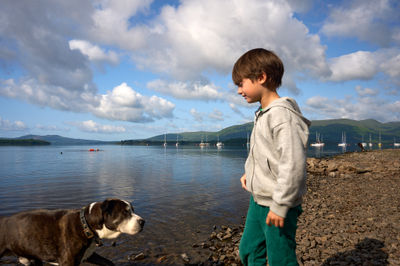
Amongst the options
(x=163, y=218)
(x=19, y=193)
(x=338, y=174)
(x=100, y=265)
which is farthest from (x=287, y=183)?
(x=338, y=174)

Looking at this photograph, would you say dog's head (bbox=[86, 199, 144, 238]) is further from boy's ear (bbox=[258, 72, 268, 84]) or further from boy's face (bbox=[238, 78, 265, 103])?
boy's ear (bbox=[258, 72, 268, 84])

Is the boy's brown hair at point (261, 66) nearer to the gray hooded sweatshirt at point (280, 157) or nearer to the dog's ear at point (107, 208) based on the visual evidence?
the gray hooded sweatshirt at point (280, 157)

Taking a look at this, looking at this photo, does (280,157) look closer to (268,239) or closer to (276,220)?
(276,220)

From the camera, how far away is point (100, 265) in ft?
15.7

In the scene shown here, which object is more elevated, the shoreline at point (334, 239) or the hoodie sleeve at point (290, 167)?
the hoodie sleeve at point (290, 167)

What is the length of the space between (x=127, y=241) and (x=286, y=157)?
23.2ft

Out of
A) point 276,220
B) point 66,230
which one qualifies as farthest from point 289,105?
point 66,230

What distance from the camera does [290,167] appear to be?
2.39m

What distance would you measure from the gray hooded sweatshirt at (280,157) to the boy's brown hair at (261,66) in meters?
0.35

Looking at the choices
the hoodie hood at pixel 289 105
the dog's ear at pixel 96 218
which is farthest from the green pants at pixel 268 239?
the dog's ear at pixel 96 218

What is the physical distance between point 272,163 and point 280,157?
158 millimetres

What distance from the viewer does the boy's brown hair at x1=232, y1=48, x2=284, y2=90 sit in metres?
2.91

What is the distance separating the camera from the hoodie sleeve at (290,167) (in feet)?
7.84

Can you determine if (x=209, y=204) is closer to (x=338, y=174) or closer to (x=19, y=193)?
(x=19, y=193)
